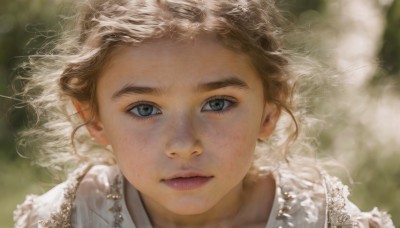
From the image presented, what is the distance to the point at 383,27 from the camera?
2178 mm

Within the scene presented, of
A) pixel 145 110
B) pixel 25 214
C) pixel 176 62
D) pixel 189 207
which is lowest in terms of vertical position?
pixel 25 214

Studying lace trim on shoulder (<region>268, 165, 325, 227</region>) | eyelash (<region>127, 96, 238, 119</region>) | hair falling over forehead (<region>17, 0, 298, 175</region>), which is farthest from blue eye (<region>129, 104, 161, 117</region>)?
lace trim on shoulder (<region>268, 165, 325, 227</region>)

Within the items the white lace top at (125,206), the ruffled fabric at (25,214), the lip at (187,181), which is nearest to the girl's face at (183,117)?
the lip at (187,181)

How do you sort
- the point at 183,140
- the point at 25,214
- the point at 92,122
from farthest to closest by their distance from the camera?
1. the point at 25,214
2. the point at 92,122
3. the point at 183,140

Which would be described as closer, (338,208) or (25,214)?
(338,208)

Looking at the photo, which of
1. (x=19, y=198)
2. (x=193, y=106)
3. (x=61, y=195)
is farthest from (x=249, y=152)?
(x=19, y=198)

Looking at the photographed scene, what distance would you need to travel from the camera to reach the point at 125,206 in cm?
184

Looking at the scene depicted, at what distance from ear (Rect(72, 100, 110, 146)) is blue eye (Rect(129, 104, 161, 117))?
139mm

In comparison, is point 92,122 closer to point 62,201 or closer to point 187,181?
point 62,201

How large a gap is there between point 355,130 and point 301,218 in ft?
1.68

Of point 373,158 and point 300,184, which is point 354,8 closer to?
point 373,158

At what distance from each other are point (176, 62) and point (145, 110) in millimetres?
115

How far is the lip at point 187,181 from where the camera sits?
1644 mm

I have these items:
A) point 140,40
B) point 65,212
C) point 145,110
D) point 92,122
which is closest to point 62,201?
point 65,212
